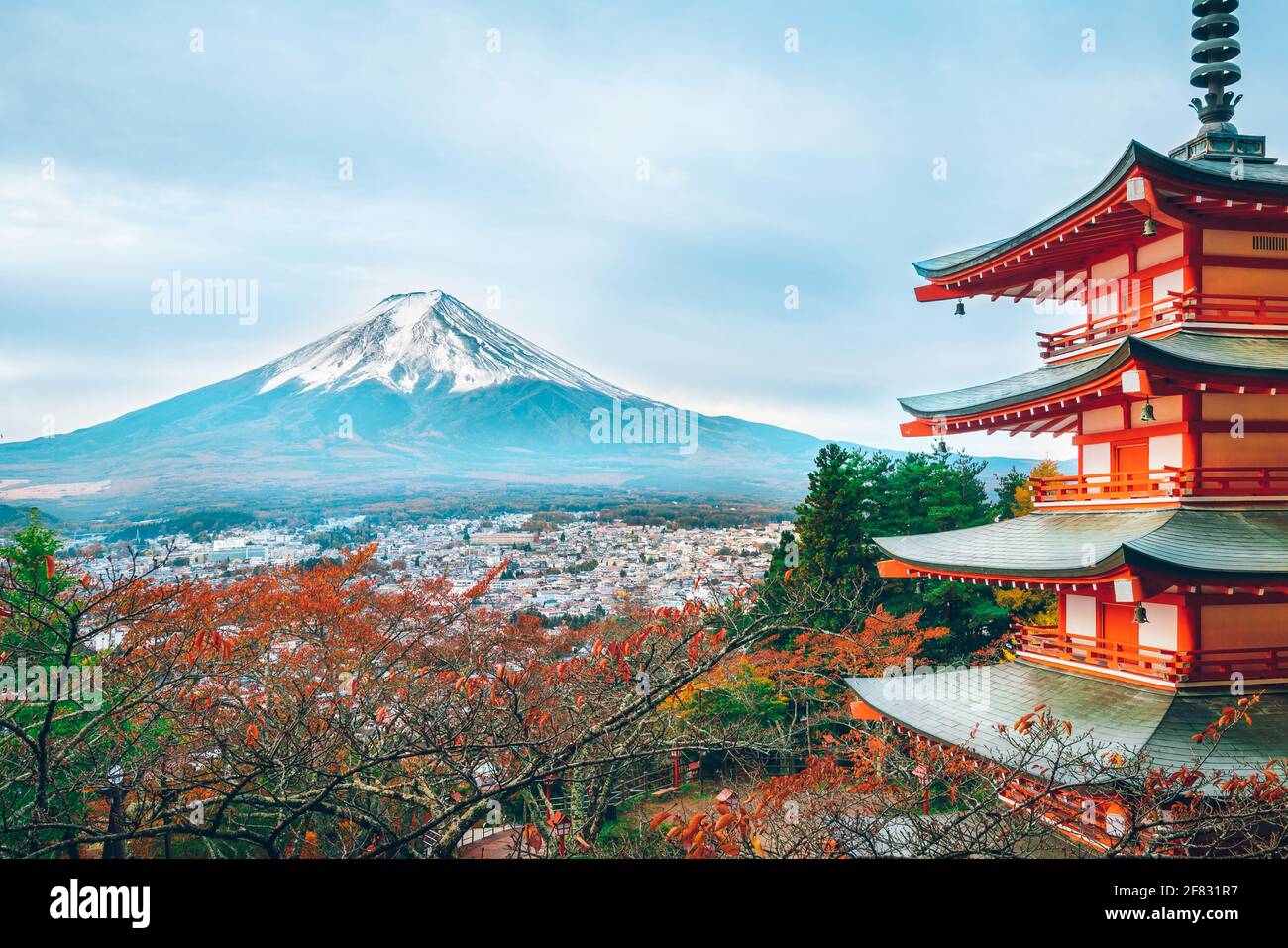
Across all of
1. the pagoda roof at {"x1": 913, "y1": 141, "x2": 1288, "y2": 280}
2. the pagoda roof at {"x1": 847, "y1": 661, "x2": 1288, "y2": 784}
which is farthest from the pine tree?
the pagoda roof at {"x1": 913, "y1": 141, "x2": 1288, "y2": 280}

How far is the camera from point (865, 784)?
7688mm

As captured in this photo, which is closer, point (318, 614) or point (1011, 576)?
point (1011, 576)

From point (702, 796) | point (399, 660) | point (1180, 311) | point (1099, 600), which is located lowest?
point (702, 796)

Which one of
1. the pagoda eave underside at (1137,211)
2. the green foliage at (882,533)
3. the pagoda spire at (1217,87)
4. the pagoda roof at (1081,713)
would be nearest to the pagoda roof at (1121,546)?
the pagoda roof at (1081,713)

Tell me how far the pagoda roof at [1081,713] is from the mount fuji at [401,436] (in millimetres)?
44977

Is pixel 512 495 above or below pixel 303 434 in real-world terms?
below

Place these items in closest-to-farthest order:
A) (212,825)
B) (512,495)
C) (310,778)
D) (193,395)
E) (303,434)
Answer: (212,825)
(310,778)
(512,495)
(303,434)
(193,395)

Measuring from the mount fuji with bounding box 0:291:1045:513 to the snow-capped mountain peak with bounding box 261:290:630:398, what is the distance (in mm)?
197

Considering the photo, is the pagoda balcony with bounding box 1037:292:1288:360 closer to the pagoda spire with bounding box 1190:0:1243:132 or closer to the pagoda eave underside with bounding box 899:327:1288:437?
the pagoda eave underside with bounding box 899:327:1288:437

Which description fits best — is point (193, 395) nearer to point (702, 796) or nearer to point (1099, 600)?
point (702, 796)

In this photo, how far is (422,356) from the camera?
312 ft

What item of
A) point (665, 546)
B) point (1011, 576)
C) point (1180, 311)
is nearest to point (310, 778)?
point (1011, 576)
